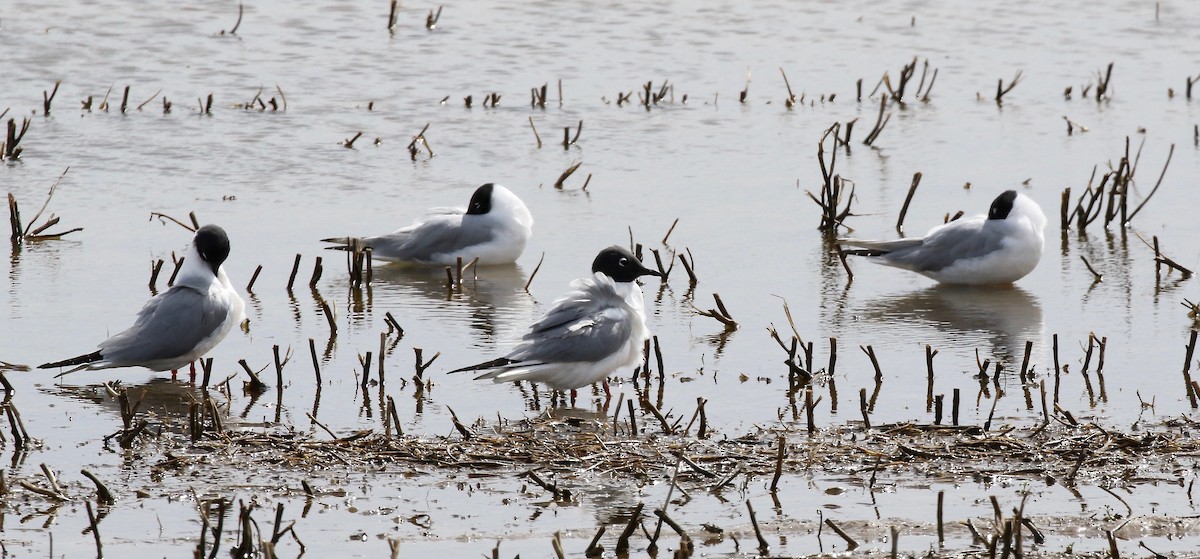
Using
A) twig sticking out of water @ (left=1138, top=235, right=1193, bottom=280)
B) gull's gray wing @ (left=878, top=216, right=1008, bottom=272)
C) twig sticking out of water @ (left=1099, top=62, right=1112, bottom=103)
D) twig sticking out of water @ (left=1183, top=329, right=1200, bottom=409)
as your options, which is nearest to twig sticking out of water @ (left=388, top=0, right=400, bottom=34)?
twig sticking out of water @ (left=1099, top=62, right=1112, bottom=103)

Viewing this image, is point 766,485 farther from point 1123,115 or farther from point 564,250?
point 1123,115

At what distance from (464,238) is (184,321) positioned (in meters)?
3.47

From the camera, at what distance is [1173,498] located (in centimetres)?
584

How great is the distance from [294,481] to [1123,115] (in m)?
11.7

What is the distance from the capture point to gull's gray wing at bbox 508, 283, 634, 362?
7.32 meters

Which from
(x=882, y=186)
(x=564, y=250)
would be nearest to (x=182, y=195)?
(x=564, y=250)

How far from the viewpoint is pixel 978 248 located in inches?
411

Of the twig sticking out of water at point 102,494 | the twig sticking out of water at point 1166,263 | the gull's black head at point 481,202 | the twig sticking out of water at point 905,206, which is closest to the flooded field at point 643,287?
the twig sticking out of water at point 102,494

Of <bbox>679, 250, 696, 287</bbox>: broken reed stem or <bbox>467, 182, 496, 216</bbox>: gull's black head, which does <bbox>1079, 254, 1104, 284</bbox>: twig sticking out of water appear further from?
<bbox>467, 182, 496, 216</bbox>: gull's black head

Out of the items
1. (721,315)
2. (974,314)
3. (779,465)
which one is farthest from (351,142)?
(779,465)

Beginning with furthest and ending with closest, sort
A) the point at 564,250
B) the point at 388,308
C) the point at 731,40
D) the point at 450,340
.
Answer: the point at 731,40, the point at 564,250, the point at 388,308, the point at 450,340

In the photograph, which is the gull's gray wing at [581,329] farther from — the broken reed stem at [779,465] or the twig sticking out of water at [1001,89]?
the twig sticking out of water at [1001,89]

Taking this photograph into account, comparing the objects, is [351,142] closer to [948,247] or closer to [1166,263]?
[948,247]

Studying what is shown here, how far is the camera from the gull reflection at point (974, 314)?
29.3ft
